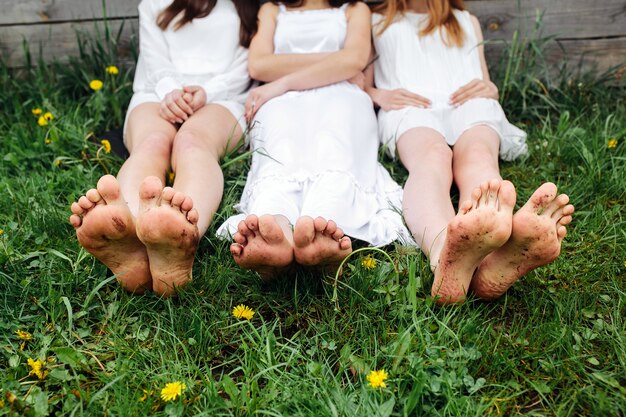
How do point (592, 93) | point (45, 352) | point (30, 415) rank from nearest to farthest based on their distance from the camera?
1. point (30, 415)
2. point (45, 352)
3. point (592, 93)

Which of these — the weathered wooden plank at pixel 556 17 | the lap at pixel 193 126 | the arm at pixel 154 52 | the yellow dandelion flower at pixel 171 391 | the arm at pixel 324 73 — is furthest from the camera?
the weathered wooden plank at pixel 556 17

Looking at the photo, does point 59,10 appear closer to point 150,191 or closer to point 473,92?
point 150,191

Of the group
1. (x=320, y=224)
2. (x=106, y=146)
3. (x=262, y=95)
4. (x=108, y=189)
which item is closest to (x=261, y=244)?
(x=320, y=224)

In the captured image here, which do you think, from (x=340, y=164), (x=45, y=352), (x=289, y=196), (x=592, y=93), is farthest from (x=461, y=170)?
(x=45, y=352)

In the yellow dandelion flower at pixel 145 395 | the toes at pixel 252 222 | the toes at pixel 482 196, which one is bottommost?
the yellow dandelion flower at pixel 145 395

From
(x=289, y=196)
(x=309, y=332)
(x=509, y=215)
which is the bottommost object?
(x=309, y=332)

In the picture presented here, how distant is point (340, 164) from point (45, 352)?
0.99 m

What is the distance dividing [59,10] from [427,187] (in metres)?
1.97

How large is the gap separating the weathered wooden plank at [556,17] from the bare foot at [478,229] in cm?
162

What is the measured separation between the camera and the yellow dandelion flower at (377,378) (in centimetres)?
119

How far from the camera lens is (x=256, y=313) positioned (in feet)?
4.91

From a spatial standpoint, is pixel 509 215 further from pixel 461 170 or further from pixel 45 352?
pixel 45 352

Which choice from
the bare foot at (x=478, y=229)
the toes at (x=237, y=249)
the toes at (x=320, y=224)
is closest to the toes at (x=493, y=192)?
the bare foot at (x=478, y=229)

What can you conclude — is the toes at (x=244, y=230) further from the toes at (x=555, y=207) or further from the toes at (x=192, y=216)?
the toes at (x=555, y=207)
